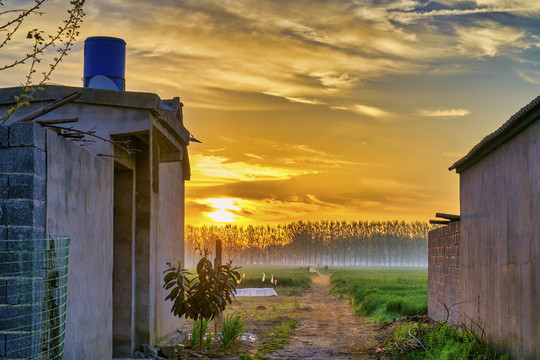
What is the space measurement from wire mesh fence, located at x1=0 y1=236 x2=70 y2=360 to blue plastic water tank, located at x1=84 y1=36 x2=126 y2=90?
253 inches

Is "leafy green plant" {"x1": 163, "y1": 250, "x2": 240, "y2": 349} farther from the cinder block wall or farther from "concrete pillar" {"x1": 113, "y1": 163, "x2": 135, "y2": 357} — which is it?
the cinder block wall

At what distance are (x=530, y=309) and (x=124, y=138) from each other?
7638 millimetres

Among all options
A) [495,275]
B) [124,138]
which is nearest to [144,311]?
[124,138]

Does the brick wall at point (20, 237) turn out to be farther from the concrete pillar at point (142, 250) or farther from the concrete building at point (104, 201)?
the concrete pillar at point (142, 250)

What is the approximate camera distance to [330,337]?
58.5ft

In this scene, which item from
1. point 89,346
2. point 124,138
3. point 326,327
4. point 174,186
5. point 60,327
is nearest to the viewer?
point 60,327

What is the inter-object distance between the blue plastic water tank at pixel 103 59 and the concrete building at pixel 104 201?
1274mm

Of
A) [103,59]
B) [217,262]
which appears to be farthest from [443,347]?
[103,59]

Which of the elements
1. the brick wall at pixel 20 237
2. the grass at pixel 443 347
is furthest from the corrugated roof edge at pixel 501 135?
the brick wall at pixel 20 237

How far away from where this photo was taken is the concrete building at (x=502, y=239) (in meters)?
8.99

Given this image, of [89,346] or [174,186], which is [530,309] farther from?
[174,186]

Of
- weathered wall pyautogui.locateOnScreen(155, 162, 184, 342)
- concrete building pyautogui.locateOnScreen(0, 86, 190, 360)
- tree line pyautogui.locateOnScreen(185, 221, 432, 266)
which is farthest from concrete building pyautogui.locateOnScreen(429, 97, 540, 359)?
tree line pyautogui.locateOnScreen(185, 221, 432, 266)

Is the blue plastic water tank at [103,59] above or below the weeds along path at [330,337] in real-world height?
above

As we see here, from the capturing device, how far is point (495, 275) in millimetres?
11117
